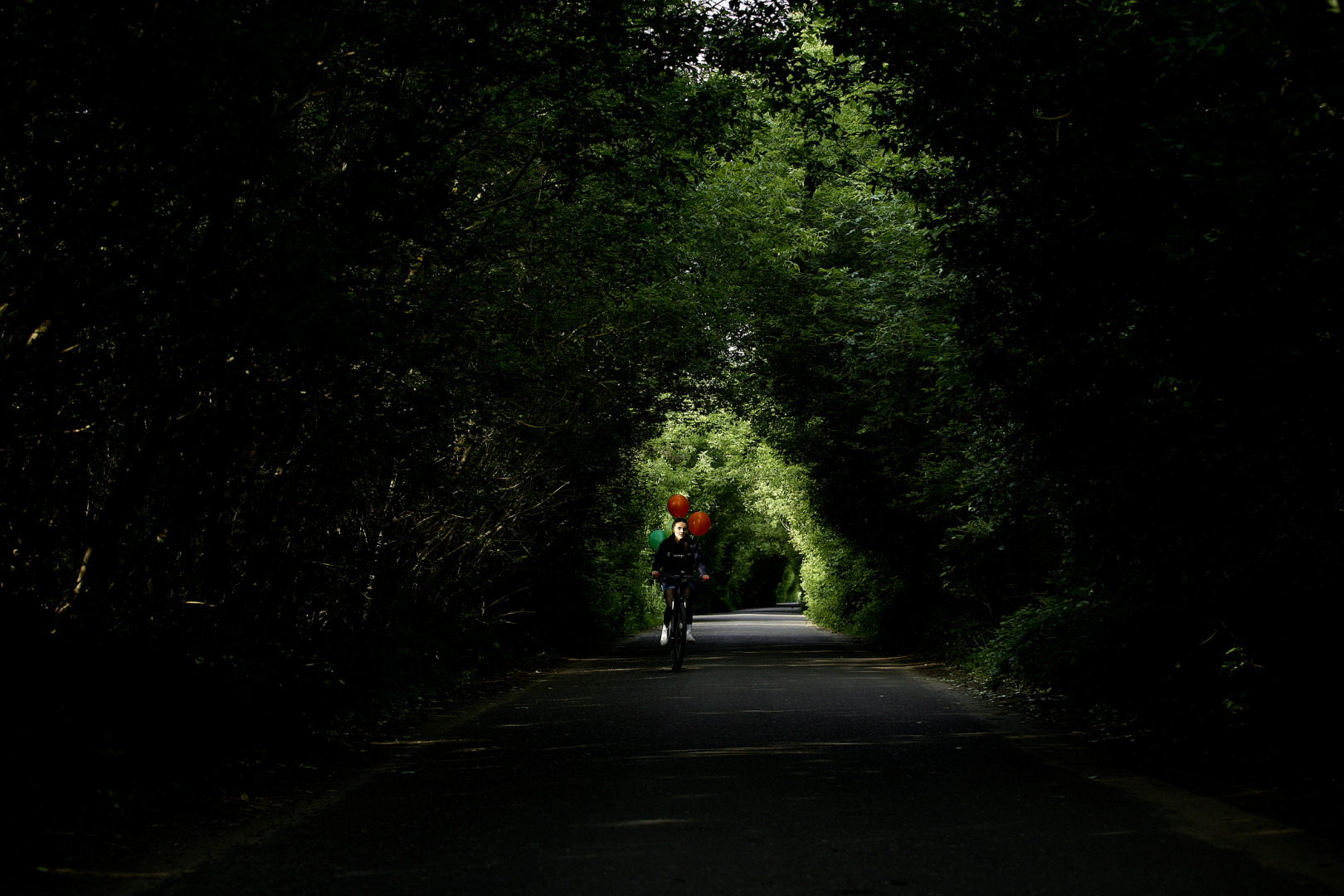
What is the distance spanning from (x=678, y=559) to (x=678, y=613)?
83 centimetres

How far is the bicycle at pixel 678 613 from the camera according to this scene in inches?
625

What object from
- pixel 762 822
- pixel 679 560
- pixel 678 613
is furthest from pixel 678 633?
pixel 762 822

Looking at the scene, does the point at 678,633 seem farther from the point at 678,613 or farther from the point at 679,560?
the point at 679,560

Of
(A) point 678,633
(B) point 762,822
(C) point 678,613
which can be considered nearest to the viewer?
(B) point 762,822

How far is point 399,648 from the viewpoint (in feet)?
41.3

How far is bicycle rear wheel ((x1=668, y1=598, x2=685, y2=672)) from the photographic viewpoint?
15969 mm

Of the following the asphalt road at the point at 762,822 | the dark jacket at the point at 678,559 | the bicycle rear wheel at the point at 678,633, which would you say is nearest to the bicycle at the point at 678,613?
the bicycle rear wheel at the point at 678,633

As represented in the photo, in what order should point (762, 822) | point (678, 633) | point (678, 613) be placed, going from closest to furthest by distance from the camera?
point (762, 822), point (678, 613), point (678, 633)

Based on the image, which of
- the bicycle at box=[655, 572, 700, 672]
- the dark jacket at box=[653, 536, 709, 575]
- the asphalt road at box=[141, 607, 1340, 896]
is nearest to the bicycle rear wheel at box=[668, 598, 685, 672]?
the bicycle at box=[655, 572, 700, 672]

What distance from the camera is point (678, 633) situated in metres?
16.1

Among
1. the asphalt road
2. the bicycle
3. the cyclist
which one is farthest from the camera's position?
the cyclist

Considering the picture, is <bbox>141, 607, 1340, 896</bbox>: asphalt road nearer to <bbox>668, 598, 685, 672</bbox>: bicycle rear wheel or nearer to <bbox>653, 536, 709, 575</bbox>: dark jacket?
<bbox>668, 598, 685, 672</bbox>: bicycle rear wheel

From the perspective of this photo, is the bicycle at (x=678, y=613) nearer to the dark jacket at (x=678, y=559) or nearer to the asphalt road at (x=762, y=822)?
the dark jacket at (x=678, y=559)

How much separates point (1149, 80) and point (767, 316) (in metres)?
16.3
